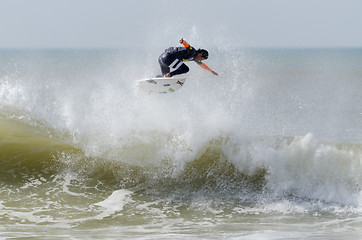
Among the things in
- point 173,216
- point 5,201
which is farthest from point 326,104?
point 5,201

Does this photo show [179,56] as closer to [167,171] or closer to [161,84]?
[161,84]

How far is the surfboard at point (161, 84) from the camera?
38.8 feet

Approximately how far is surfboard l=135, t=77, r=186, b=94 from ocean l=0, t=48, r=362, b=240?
1.40 meters

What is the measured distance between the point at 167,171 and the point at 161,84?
249 cm

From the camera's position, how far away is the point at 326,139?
14.9 m


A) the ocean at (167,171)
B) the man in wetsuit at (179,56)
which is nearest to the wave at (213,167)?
the ocean at (167,171)

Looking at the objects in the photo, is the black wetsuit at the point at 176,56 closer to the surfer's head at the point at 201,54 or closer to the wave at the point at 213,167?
the surfer's head at the point at 201,54

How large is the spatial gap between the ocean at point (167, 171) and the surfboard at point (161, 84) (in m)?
1.40

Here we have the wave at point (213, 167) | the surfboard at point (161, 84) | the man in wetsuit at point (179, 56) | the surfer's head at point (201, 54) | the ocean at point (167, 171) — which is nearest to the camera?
the ocean at point (167, 171)

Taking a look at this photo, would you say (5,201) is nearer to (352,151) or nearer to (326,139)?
(352,151)

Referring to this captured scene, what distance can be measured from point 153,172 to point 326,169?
442 centimetres

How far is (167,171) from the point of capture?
11.2 m

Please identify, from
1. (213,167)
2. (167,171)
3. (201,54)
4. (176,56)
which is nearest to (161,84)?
(176,56)

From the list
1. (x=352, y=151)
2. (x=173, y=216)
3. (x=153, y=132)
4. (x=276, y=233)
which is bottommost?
(x=276, y=233)
